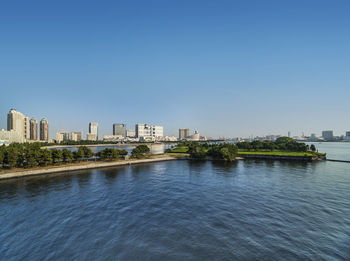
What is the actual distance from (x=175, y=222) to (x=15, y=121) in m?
193

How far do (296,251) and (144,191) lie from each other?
2235cm

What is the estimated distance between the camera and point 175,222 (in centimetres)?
1884

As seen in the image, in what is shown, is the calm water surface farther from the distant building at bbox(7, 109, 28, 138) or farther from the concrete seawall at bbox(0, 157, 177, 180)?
the distant building at bbox(7, 109, 28, 138)

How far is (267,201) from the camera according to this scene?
24766mm

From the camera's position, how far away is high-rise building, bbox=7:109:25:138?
486 feet

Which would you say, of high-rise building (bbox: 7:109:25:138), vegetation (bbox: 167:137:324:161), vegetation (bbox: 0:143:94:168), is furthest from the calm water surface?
high-rise building (bbox: 7:109:25:138)

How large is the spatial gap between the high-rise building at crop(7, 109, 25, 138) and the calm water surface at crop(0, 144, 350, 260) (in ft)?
525

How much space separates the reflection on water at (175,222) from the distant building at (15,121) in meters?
159

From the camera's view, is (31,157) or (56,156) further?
(56,156)

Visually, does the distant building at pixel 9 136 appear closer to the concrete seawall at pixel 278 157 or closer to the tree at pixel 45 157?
the tree at pixel 45 157

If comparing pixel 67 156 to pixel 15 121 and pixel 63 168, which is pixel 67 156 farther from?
pixel 15 121

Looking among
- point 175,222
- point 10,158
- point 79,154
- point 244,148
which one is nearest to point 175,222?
point 175,222

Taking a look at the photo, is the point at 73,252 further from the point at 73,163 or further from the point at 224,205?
the point at 73,163

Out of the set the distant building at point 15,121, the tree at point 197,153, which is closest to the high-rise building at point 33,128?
the distant building at point 15,121
